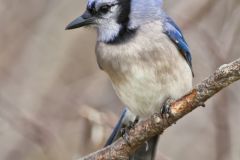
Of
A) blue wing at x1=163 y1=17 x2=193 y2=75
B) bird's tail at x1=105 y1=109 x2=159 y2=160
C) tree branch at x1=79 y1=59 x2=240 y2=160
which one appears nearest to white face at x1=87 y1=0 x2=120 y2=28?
blue wing at x1=163 y1=17 x2=193 y2=75

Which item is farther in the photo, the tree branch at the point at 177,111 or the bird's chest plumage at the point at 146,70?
the bird's chest plumage at the point at 146,70

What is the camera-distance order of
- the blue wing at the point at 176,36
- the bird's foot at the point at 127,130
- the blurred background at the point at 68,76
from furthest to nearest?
1. the blurred background at the point at 68,76
2. the blue wing at the point at 176,36
3. the bird's foot at the point at 127,130

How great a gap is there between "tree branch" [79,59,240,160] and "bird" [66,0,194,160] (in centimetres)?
45

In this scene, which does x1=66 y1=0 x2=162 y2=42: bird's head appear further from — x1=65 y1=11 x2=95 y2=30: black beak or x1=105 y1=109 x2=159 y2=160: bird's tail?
x1=105 y1=109 x2=159 y2=160: bird's tail

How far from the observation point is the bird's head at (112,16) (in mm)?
3965

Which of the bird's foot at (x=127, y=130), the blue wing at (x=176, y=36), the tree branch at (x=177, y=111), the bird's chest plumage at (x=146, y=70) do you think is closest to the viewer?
the tree branch at (x=177, y=111)

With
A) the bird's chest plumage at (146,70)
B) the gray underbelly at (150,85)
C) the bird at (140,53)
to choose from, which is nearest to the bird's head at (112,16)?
the bird at (140,53)

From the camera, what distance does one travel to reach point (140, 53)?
379cm

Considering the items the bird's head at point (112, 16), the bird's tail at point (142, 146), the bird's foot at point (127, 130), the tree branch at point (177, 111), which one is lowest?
the bird's tail at point (142, 146)

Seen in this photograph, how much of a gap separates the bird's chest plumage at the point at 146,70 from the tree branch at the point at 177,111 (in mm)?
441

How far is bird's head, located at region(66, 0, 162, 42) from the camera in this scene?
13.0 feet

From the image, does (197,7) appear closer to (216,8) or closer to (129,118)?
(216,8)

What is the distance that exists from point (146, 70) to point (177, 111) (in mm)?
601

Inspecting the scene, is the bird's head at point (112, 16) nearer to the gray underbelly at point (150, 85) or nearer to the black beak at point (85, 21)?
the black beak at point (85, 21)
